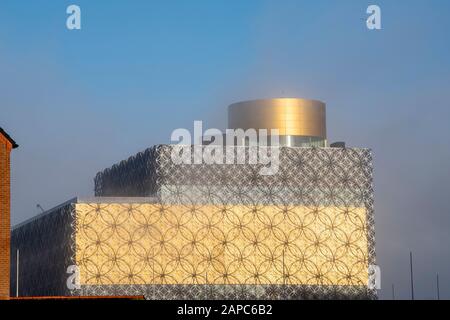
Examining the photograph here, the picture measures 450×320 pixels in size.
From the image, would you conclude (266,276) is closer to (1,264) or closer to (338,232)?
(338,232)

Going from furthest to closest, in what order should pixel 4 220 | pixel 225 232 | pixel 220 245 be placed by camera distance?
1. pixel 220 245
2. pixel 225 232
3. pixel 4 220

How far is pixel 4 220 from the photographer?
71.8 metres

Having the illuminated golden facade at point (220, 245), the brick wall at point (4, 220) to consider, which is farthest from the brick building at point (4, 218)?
the illuminated golden facade at point (220, 245)

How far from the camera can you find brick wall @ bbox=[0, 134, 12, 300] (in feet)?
233

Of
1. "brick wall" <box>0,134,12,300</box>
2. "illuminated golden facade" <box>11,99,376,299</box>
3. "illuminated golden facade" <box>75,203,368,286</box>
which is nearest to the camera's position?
"brick wall" <box>0,134,12,300</box>

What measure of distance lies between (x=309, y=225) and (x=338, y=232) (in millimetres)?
4655

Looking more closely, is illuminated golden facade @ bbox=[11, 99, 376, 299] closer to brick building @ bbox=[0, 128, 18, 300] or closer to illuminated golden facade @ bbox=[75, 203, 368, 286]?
illuminated golden facade @ bbox=[75, 203, 368, 286]

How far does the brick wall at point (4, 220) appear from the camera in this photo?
233 ft

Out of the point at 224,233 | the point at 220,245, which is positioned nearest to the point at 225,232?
the point at 224,233

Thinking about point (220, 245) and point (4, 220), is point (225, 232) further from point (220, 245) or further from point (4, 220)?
point (4, 220)

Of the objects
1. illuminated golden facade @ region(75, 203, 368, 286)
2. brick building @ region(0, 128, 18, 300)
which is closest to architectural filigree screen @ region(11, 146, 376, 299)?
illuminated golden facade @ region(75, 203, 368, 286)
